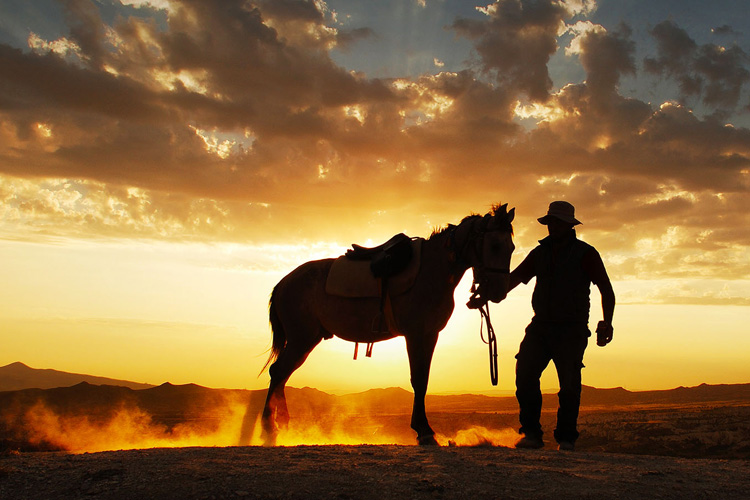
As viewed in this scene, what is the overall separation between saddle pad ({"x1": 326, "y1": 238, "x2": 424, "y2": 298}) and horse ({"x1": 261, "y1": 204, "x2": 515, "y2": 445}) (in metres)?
0.08

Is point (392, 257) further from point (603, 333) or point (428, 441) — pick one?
point (603, 333)

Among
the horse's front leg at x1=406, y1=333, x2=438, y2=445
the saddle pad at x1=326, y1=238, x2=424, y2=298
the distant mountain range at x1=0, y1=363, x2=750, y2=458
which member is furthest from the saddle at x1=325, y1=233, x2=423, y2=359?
the distant mountain range at x1=0, y1=363, x2=750, y2=458

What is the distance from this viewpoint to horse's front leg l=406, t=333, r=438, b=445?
701 cm

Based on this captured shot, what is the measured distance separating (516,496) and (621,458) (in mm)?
2696

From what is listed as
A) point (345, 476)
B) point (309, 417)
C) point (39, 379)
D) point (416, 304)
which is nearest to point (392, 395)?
point (309, 417)

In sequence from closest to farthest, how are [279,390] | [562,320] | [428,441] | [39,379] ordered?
[428,441] < [562,320] < [279,390] < [39,379]

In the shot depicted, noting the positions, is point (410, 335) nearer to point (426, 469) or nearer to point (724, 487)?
point (426, 469)

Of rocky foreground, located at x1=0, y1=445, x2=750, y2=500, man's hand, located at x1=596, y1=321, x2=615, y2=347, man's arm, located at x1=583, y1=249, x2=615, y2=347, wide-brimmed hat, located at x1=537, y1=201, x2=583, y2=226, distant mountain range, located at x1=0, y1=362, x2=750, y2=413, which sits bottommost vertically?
distant mountain range, located at x1=0, y1=362, x2=750, y2=413

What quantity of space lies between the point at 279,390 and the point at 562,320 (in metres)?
4.04

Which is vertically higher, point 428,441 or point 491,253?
point 491,253

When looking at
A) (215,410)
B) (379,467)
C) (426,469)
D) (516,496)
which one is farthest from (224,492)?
(215,410)

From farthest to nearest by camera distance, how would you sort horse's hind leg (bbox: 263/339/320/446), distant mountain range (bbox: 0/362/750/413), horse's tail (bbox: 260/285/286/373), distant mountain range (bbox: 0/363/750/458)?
distant mountain range (bbox: 0/362/750/413), distant mountain range (bbox: 0/363/750/458), horse's tail (bbox: 260/285/286/373), horse's hind leg (bbox: 263/339/320/446)

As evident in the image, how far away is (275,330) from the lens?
31.3ft

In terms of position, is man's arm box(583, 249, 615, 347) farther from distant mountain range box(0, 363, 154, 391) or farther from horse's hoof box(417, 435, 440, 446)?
distant mountain range box(0, 363, 154, 391)
